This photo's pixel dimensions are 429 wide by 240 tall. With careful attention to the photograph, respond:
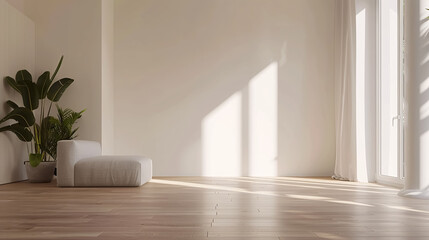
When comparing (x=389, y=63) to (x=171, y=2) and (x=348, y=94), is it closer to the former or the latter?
(x=348, y=94)

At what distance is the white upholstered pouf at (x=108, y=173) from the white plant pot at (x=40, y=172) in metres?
0.86

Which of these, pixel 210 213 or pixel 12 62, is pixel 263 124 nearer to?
pixel 12 62

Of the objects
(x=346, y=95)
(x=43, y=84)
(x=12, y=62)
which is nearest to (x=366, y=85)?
(x=346, y=95)

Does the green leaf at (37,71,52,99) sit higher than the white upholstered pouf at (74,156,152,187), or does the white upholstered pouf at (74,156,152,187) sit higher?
the green leaf at (37,71,52,99)

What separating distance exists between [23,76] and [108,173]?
197 centimetres

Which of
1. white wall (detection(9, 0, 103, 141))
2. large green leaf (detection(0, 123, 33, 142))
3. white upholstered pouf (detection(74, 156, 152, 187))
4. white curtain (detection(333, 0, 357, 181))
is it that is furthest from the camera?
white wall (detection(9, 0, 103, 141))

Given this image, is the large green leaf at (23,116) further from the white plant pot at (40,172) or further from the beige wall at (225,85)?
the beige wall at (225,85)

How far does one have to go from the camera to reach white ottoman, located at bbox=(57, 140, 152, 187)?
599cm

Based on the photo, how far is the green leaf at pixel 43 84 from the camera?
272 inches

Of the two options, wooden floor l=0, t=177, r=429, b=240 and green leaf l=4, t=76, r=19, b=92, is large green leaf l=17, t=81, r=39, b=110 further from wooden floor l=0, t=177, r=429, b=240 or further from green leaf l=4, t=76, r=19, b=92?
wooden floor l=0, t=177, r=429, b=240

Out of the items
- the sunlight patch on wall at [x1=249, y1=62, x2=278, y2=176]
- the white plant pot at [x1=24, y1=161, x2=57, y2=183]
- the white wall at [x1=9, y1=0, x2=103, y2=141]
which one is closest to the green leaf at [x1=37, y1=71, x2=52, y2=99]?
the white wall at [x1=9, y1=0, x2=103, y2=141]

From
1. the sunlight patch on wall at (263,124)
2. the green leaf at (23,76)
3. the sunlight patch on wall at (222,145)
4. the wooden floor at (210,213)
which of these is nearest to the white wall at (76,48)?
the green leaf at (23,76)

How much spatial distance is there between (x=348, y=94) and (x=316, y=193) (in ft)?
8.06

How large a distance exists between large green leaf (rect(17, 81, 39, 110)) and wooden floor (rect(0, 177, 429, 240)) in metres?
1.33
